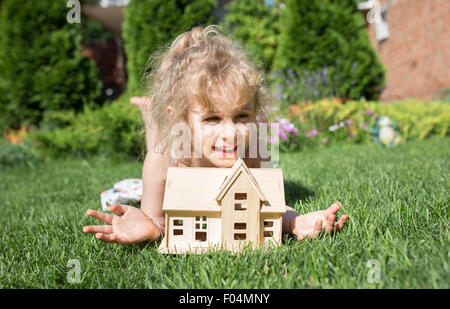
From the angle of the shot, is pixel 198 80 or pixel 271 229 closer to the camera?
pixel 271 229

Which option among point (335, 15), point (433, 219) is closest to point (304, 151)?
point (335, 15)

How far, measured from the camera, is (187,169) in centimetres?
152

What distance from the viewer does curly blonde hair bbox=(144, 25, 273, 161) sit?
1.67 meters

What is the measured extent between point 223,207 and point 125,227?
→ 0.43 meters

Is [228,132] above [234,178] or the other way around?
above

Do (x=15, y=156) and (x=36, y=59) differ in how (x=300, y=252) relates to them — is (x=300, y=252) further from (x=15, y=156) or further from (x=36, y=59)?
(x=36, y=59)

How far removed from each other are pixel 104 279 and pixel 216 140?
76cm

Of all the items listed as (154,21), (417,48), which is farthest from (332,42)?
(417,48)

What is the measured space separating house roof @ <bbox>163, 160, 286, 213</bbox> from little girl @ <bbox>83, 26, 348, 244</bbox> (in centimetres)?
20

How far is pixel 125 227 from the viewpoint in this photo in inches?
59.1

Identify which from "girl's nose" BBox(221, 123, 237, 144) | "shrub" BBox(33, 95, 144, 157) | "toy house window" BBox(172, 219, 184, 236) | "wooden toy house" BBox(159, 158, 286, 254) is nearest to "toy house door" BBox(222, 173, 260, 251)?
"wooden toy house" BBox(159, 158, 286, 254)

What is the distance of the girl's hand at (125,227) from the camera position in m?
1.40

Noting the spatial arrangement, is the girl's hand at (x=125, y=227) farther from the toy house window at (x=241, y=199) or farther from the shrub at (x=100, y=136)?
the shrub at (x=100, y=136)
